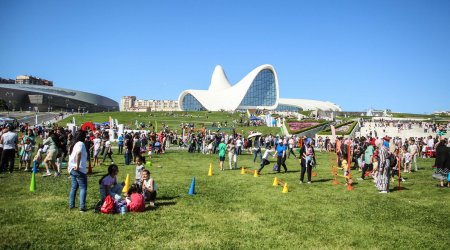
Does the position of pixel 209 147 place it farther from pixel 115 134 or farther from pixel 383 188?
pixel 383 188

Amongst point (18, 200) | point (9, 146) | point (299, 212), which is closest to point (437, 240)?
point (299, 212)

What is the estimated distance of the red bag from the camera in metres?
7.63

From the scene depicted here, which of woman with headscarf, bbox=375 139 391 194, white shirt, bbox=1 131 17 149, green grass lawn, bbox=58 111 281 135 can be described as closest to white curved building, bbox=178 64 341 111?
green grass lawn, bbox=58 111 281 135

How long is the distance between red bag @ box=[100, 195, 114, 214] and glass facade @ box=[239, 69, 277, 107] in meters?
109

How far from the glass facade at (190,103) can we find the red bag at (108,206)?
11315 cm

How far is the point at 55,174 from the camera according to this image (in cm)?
1221

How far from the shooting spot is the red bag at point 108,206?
763 centimetres

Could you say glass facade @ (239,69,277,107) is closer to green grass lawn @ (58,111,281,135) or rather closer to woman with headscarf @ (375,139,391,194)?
green grass lawn @ (58,111,281,135)

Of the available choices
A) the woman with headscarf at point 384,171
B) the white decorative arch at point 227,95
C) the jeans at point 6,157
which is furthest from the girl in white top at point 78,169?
the white decorative arch at point 227,95

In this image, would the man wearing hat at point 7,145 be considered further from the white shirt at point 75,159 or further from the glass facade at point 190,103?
the glass facade at point 190,103

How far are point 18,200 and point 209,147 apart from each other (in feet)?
57.0

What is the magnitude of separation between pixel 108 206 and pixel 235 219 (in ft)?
9.21

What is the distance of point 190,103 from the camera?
123 m

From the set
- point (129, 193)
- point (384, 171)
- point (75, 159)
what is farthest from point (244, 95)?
point (75, 159)
